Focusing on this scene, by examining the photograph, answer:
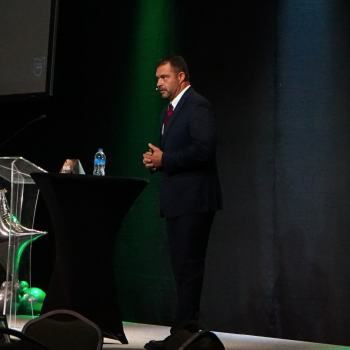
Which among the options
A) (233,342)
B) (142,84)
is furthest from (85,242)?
(142,84)

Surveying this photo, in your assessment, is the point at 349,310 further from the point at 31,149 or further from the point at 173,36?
the point at 31,149

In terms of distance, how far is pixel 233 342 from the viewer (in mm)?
3561

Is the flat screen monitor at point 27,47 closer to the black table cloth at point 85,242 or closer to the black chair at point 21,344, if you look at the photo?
the black table cloth at point 85,242

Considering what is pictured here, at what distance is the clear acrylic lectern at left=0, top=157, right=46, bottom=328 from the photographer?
359 cm

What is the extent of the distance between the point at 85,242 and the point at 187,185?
1.96 ft

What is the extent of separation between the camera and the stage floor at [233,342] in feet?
10.8

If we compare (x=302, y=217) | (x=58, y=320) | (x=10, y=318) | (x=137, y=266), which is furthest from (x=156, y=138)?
(x=58, y=320)

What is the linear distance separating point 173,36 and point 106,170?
45.0 inches

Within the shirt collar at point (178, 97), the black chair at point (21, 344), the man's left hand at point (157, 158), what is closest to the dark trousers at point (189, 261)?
the man's left hand at point (157, 158)

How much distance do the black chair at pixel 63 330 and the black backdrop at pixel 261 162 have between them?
2.19m

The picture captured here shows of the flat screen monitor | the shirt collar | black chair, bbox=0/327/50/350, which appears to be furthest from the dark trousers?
the flat screen monitor

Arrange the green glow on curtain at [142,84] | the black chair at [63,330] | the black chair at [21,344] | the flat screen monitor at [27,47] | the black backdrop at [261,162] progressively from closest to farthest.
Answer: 1. the black chair at [21,344]
2. the black chair at [63,330]
3. the black backdrop at [261,162]
4. the green glow on curtain at [142,84]
5. the flat screen monitor at [27,47]

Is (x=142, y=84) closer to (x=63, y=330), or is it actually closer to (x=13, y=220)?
(x=13, y=220)

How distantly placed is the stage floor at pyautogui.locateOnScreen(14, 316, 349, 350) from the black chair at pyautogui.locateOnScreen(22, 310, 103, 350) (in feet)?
4.17
